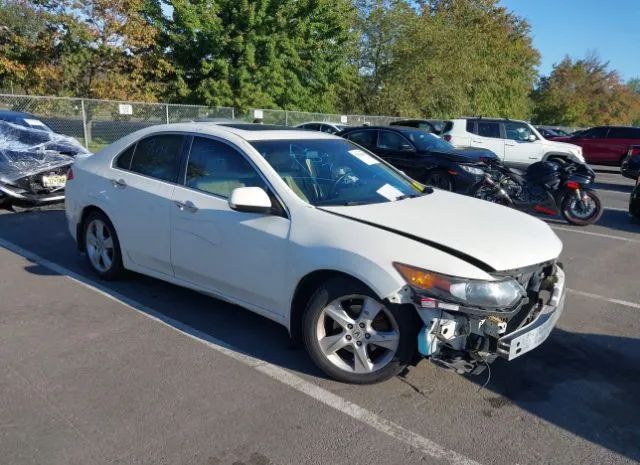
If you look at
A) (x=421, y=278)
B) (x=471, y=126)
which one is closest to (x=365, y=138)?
(x=471, y=126)

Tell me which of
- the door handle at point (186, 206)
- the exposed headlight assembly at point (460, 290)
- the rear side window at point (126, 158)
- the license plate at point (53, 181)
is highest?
the rear side window at point (126, 158)

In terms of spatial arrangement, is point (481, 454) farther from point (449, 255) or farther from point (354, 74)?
point (354, 74)

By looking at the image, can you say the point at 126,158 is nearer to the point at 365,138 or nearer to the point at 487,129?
the point at 365,138

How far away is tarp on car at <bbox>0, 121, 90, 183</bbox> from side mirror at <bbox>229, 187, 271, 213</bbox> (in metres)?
6.14

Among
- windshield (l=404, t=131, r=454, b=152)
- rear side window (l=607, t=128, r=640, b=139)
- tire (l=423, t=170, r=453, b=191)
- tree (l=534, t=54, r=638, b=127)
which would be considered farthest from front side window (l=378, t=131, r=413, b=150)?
tree (l=534, t=54, r=638, b=127)

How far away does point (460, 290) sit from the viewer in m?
3.10

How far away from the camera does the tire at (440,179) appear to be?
10.3 meters

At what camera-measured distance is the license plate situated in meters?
8.62

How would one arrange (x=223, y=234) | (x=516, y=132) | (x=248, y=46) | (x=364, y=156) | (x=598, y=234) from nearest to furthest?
(x=223, y=234) → (x=364, y=156) → (x=598, y=234) → (x=516, y=132) → (x=248, y=46)

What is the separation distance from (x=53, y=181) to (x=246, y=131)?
5495mm

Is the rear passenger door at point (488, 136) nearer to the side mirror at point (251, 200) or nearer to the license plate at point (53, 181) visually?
the license plate at point (53, 181)

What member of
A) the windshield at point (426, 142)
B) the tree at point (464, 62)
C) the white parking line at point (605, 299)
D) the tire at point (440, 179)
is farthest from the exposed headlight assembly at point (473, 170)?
the tree at point (464, 62)

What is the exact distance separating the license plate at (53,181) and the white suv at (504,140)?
1114cm

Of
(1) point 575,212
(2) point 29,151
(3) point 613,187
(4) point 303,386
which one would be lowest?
(3) point 613,187
